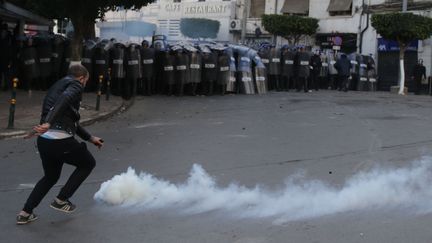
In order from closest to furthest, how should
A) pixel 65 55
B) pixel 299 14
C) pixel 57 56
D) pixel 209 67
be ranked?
pixel 57 56 < pixel 65 55 < pixel 209 67 < pixel 299 14

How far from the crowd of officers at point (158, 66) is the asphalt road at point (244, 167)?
2.63 m

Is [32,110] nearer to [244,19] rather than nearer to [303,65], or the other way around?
[303,65]

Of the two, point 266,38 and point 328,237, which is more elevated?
point 266,38

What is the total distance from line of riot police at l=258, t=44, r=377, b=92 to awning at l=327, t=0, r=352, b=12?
7.43m

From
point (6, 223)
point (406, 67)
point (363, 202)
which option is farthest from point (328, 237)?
point (406, 67)

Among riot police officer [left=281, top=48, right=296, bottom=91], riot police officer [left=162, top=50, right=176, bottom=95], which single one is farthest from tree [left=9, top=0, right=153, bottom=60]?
riot police officer [left=281, top=48, right=296, bottom=91]

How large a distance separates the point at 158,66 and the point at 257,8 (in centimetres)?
2082

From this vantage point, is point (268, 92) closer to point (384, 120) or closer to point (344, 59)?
point (344, 59)

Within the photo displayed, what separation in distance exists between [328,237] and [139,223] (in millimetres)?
1798

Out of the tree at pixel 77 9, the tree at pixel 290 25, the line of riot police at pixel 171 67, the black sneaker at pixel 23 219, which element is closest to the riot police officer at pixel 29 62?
the line of riot police at pixel 171 67

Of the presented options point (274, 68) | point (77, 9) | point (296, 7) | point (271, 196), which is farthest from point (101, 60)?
point (296, 7)

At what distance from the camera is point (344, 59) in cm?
2634

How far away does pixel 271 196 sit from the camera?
22.5 feet

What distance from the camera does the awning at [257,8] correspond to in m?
39.3
